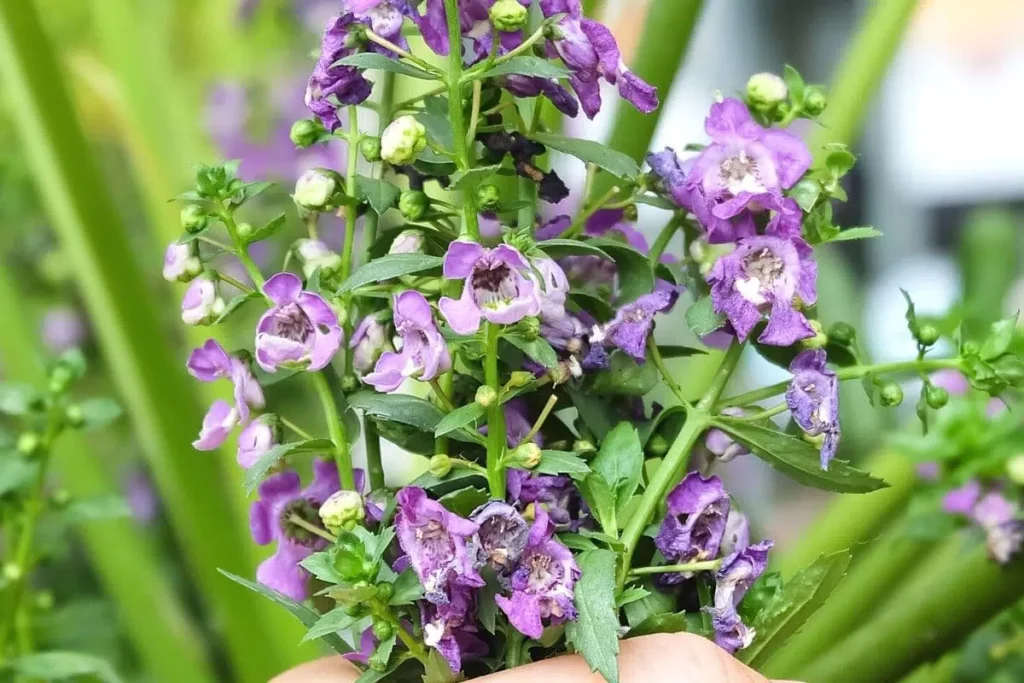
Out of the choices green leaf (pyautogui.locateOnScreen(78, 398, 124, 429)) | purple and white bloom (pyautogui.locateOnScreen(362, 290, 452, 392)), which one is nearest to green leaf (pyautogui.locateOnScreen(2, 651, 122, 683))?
green leaf (pyautogui.locateOnScreen(78, 398, 124, 429))

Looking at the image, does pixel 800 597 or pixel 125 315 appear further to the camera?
pixel 125 315

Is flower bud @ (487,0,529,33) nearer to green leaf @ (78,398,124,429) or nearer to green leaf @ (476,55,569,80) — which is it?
green leaf @ (476,55,569,80)

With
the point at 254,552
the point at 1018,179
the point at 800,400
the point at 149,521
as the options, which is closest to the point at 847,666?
the point at 800,400

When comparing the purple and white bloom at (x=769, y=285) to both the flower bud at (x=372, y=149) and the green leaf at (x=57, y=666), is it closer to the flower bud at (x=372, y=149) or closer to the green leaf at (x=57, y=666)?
the flower bud at (x=372, y=149)

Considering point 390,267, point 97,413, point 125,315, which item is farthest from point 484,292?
point 125,315

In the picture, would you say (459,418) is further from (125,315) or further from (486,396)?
(125,315)

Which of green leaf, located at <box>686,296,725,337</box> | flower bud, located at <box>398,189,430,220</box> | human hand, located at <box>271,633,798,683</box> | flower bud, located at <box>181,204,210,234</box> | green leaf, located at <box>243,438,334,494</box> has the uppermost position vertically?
flower bud, located at <box>181,204,210,234</box>
